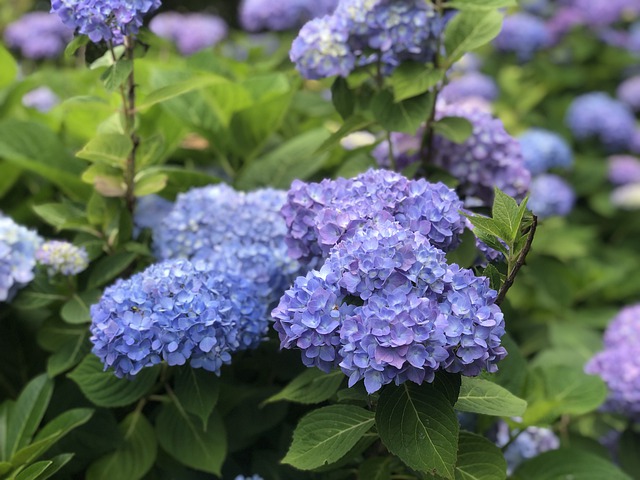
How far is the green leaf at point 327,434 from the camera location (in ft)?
3.69

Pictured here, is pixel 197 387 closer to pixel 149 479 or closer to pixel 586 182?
pixel 149 479

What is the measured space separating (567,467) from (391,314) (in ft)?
2.77

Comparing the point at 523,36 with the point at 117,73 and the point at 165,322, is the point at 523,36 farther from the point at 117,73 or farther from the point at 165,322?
the point at 165,322

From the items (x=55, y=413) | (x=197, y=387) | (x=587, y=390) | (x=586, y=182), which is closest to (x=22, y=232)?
(x=55, y=413)

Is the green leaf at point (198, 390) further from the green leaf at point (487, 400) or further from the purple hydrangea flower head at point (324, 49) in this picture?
the purple hydrangea flower head at point (324, 49)

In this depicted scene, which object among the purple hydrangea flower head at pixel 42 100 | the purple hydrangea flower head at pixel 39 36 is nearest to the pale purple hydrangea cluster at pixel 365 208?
the purple hydrangea flower head at pixel 42 100

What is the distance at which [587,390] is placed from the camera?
5.56 feet

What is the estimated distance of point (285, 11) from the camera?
9.51ft

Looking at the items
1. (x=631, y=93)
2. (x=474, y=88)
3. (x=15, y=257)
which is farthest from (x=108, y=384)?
(x=631, y=93)

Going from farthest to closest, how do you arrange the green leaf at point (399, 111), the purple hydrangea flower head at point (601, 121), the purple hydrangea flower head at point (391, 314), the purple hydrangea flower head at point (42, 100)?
the purple hydrangea flower head at point (601, 121) < the purple hydrangea flower head at point (42, 100) < the green leaf at point (399, 111) < the purple hydrangea flower head at point (391, 314)

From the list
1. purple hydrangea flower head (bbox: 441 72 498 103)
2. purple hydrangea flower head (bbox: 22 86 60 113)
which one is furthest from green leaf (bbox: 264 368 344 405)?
purple hydrangea flower head (bbox: 441 72 498 103)

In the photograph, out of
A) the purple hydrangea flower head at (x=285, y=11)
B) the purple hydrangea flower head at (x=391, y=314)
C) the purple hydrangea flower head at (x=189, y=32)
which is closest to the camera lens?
the purple hydrangea flower head at (x=391, y=314)

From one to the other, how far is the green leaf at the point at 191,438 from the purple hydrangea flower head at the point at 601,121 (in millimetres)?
2699

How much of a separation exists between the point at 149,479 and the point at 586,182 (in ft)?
8.58
